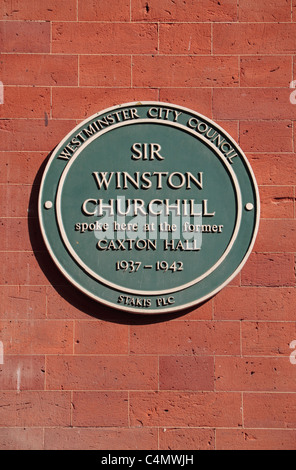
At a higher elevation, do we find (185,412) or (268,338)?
(268,338)

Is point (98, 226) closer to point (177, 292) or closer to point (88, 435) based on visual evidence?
point (177, 292)

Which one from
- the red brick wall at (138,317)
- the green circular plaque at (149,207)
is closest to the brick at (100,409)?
the red brick wall at (138,317)

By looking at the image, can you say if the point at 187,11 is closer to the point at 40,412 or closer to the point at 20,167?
the point at 20,167

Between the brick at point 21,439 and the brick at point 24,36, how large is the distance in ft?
10.9

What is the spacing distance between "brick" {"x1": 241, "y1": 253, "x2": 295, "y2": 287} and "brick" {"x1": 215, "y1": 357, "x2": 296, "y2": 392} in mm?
641

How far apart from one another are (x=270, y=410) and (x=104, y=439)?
1.41 meters

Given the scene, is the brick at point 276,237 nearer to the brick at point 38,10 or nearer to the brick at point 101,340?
the brick at point 101,340

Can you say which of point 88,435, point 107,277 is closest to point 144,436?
point 88,435

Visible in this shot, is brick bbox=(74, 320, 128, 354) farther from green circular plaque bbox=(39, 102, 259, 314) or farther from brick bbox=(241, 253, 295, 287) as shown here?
brick bbox=(241, 253, 295, 287)

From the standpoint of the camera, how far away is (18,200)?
5.20 metres

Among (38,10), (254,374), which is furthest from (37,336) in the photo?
(38,10)

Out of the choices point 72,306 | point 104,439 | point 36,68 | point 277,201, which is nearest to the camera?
point 104,439

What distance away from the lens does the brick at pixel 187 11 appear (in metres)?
5.32

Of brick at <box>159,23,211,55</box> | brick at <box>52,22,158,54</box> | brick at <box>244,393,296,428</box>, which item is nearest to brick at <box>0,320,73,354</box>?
brick at <box>244,393,296,428</box>
